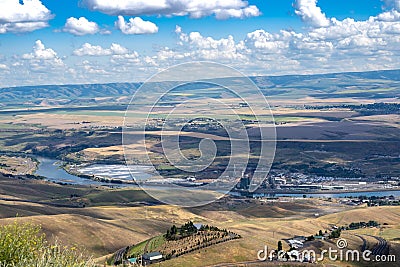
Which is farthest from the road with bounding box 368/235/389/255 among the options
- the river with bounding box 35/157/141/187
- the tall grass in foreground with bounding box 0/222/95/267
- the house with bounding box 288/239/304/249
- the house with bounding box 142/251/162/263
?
the river with bounding box 35/157/141/187

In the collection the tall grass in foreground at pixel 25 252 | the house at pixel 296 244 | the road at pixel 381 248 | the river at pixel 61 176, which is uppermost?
the tall grass in foreground at pixel 25 252

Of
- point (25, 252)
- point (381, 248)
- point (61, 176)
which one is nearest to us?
point (25, 252)

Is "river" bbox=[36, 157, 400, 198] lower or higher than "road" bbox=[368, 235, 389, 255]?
lower

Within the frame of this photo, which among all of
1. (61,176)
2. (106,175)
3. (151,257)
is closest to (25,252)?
(151,257)

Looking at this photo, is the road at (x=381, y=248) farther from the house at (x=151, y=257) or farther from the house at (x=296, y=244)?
the house at (x=151, y=257)

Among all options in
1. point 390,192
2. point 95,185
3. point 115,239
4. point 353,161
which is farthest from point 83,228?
point 353,161

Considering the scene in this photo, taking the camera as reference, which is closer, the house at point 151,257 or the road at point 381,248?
the house at point 151,257

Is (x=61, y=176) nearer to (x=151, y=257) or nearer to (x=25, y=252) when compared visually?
(x=151, y=257)

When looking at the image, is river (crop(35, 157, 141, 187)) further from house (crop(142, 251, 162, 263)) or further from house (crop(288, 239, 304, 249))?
house (crop(142, 251, 162, 263))

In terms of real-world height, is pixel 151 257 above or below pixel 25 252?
below

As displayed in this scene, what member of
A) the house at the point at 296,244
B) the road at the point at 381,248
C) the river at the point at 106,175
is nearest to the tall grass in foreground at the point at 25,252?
the house at the point at 296,244

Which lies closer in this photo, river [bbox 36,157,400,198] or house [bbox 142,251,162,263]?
house [bbox 142,251,162,263]
